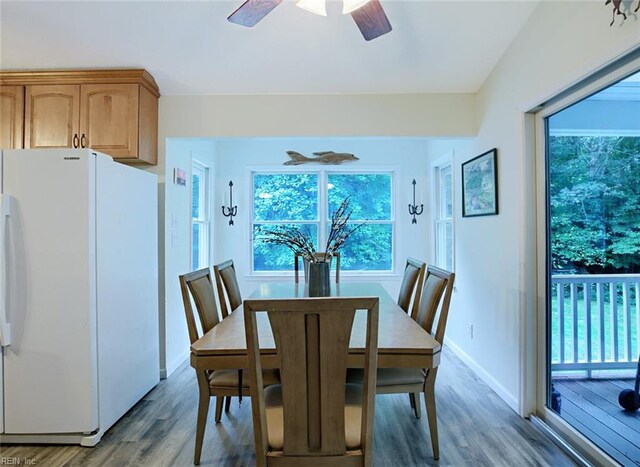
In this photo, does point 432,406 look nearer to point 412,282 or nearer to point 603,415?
point 412,282

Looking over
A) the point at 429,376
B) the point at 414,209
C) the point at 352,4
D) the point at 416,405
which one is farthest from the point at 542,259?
the point at 414,209

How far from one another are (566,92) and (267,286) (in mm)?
2642

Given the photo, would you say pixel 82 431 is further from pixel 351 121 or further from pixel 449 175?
pixel 449 175

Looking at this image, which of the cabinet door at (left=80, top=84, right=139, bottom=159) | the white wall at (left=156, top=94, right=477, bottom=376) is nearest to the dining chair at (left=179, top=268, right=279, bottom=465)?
the white wall at (left=156, top=94, right=477, bottom=376)

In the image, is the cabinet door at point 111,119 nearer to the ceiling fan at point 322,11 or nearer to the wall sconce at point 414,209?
the ceiling fan at point 322,11

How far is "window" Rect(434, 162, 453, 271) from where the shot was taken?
4068mm

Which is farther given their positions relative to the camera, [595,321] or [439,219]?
[439,219]

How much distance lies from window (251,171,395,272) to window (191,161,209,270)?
2.04 feet

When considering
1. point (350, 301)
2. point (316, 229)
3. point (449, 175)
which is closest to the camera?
point (350, 301)

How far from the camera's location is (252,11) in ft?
6.21

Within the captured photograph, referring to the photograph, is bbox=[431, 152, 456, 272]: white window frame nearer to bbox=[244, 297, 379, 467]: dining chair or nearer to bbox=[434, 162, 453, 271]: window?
bbox=[434, 162, 453, 271]: window

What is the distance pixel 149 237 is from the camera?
2.83 metres

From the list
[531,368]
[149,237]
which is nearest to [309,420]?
[531,368]

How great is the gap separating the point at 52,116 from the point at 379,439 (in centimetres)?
336
